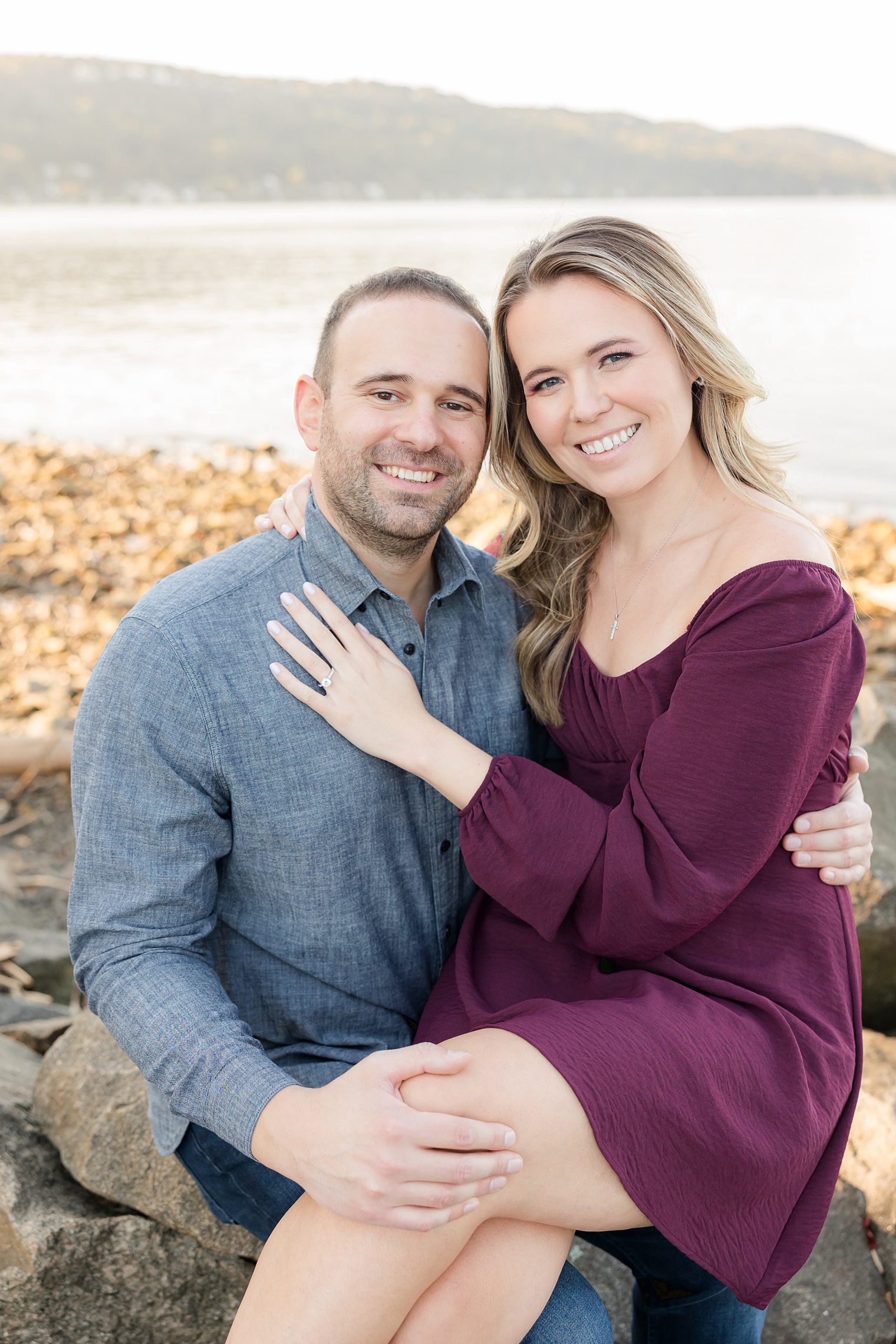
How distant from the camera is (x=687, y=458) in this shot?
233 centimetres

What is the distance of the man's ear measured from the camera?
227 centimetres

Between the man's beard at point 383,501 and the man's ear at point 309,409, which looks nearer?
the man's beard at point 383,501

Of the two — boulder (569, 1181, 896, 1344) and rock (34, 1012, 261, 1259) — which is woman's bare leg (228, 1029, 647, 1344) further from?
boulder (569, 1181, 896, 1344)

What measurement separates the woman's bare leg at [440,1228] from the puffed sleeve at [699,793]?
339 mm

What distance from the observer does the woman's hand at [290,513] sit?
2189 millimetres

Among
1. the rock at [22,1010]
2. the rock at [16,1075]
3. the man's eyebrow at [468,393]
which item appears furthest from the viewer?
the rock at [22,1010]

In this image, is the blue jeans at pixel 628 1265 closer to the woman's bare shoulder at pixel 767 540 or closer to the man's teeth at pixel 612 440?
the woman's bare shoulder at pixel 767 540

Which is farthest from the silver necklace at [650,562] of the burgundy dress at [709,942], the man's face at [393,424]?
the man's face at [393,424]

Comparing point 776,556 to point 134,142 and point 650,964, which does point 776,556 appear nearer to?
point 650,964

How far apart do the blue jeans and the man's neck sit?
114cm

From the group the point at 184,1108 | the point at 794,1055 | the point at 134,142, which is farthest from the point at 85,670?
the point at 134,142

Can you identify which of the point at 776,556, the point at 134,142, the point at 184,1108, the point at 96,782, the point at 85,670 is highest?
the point at 134,142

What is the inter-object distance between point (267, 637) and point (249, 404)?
14.2m

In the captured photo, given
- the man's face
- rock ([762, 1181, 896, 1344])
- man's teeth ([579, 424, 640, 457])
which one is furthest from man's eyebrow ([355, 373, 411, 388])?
rock ([762, 1181, 896, 1344])
